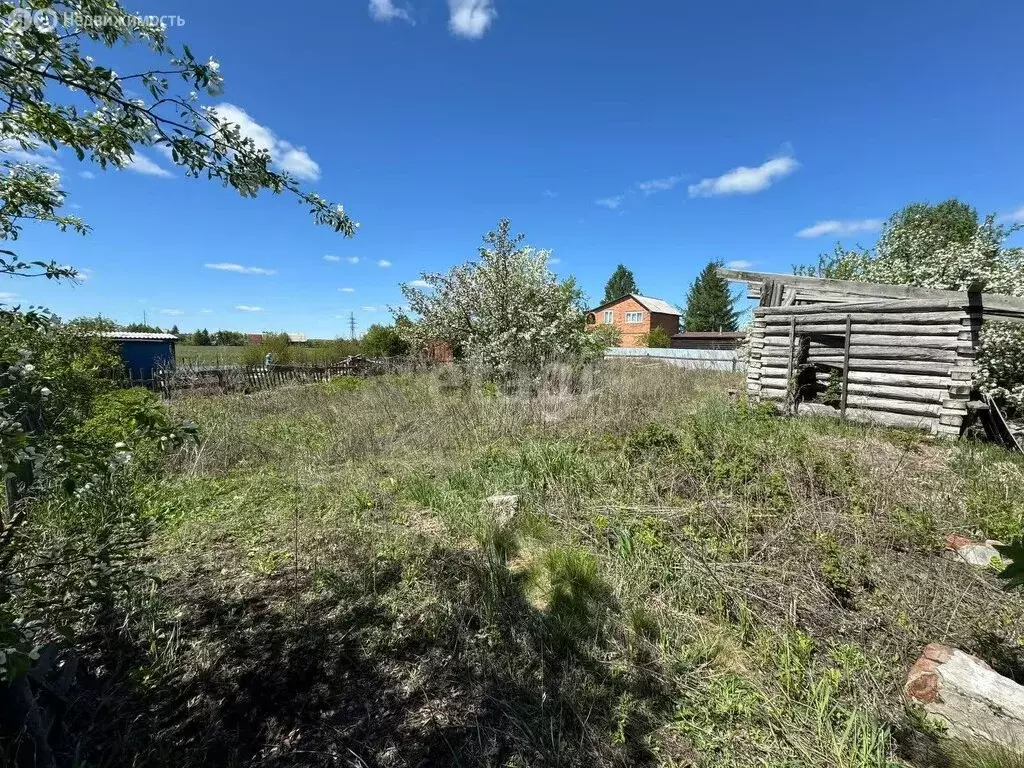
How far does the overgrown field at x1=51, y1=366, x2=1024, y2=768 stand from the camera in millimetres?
1880

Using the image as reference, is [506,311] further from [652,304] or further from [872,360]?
[652,304]

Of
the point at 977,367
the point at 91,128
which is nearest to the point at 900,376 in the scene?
the point at 977,367

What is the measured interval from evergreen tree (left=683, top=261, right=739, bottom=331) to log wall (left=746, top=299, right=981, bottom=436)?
119 ft

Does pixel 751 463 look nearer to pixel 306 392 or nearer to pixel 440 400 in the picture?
pixel 440 400

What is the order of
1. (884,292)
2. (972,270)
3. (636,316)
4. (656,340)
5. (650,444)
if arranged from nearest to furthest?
(650,444) < (884,292) < (972,270) < (656,340) < (636,316)

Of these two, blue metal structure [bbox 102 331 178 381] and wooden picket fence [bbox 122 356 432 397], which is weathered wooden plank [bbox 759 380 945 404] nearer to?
wooden picket fence [bbox 122 356 432 397]

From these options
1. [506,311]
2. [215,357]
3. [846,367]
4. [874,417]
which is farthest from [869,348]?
[215,357]

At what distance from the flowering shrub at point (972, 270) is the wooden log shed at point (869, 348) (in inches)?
15.3

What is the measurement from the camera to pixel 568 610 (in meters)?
2.68

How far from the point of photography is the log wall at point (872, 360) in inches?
264

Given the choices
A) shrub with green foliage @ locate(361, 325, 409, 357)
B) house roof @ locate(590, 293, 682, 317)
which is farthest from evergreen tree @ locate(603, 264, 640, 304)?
shrub with green foliage @ locate(361, 325, 409, 357)

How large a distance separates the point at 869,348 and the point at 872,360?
228 mm

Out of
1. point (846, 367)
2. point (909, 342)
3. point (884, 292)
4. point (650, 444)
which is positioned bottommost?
point (650, 444)

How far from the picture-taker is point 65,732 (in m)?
1.77
